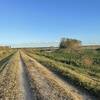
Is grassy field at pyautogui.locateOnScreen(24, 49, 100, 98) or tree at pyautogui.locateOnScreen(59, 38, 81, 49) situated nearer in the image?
grassy field at pyautogui.locateOnScreen(24, 49, 100, 98)

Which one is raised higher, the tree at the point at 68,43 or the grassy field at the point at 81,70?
the tree at the point at 68,43

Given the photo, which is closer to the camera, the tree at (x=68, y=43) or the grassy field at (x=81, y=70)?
the grassy field at (x=81, y=70)

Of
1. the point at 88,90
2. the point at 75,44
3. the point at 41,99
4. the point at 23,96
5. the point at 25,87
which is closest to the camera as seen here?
the point at 41,99

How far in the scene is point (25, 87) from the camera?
55.3 feet

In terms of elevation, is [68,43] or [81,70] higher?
[68,43]

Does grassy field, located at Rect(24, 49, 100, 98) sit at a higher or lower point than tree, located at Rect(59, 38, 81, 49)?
lower

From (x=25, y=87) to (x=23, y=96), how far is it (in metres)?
3.00

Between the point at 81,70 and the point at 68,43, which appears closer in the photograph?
the point at 81,70

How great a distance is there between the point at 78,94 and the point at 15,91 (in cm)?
364

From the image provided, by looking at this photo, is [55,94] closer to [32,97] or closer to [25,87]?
[32,97]

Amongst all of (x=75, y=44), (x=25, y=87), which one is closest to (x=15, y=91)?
(x=25, y=87)

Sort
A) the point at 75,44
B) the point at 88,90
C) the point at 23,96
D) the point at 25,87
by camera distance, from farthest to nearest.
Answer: the point at 75,44 < the point at 25,87 < the point at 88,90 < the point at 23,96

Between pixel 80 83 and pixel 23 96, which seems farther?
pixel 80 83

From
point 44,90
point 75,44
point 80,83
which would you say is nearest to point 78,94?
point 44,90
